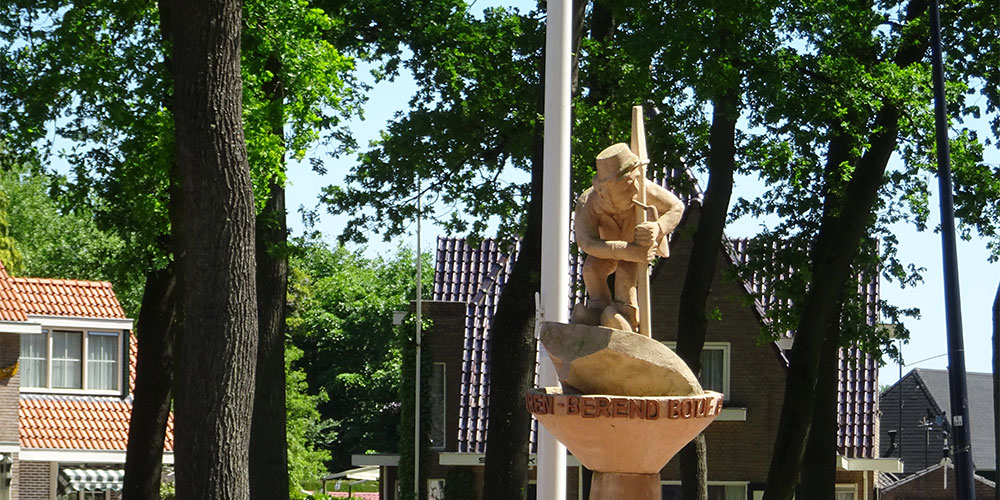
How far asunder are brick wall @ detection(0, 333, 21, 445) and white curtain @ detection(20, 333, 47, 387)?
8.39ft

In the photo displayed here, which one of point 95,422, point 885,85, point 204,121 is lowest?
point 95,422

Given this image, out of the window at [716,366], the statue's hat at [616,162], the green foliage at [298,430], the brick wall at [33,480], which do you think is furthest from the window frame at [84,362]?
the statue's hat at [616,162]

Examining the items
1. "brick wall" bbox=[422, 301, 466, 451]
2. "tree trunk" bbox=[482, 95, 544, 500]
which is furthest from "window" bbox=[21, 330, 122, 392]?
"tree trunk" bbox=[482, 95, 544, 500]

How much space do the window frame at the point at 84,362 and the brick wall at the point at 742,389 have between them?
1366cm

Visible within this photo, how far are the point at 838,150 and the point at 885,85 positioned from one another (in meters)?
2.31

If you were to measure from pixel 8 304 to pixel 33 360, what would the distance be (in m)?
3.62

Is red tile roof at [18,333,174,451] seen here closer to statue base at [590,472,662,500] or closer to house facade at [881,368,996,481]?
statue base at [590,472,662,500]

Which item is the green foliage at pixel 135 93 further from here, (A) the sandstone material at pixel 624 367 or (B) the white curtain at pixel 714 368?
(B) the white curtain at pixel 714 368

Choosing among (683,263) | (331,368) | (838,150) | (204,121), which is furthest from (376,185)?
(331,368)

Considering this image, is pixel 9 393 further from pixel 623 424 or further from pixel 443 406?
pixel 623 424

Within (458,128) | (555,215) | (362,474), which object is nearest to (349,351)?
(362,474)

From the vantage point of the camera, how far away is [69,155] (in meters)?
20.8

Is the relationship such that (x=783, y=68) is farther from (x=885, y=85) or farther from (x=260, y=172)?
(x=260, y=172)

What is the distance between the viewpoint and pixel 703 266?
2203 centimetres
